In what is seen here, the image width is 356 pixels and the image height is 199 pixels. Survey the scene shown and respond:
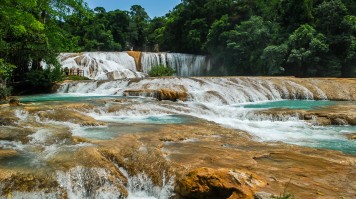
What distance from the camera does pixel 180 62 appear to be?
123ft

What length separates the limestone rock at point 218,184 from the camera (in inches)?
200

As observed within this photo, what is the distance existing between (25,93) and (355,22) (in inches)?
1060

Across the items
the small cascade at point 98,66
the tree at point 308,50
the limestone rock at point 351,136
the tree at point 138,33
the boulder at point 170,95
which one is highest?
the tree at point 138,33

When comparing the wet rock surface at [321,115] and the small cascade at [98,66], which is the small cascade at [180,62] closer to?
the small cascade at [98,66]

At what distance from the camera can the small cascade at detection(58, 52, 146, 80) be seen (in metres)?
29.8

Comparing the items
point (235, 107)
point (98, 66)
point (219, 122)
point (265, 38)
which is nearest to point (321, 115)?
point (219, 122)

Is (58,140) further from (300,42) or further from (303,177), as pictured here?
(300,42)

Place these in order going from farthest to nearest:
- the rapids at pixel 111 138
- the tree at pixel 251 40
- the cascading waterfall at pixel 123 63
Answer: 1. the tree at pixel 251 40
2. the cascading waterfall at pixel 123 63
3. the rapids at pixel 111 138

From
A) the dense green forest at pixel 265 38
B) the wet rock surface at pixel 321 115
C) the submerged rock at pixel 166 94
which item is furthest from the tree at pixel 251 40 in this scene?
the wet rock surface at pixel 321 115

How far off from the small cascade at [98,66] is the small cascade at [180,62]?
3.04 meters

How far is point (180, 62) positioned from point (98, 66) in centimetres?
1012

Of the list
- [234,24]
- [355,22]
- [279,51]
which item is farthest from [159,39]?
[355,22]

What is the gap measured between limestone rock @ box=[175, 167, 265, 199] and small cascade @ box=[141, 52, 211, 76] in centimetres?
2962

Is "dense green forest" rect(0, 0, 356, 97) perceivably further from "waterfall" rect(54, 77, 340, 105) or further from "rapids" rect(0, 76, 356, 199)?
"rapids" rect(0, 76, 356, 199)
